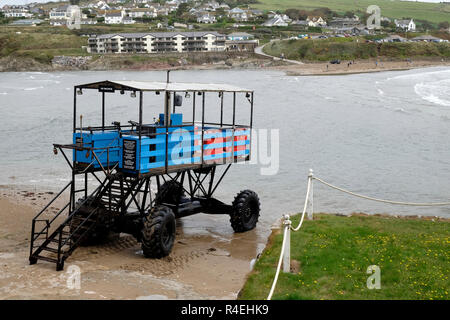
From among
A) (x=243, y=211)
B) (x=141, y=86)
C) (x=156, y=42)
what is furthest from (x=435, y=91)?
(x=156, y=42)

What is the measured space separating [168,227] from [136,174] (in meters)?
1.83

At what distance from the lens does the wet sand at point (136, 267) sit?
13414mm

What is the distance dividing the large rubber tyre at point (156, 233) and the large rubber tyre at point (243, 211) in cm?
390

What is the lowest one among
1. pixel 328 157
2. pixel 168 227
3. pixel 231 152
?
pixel 328 157

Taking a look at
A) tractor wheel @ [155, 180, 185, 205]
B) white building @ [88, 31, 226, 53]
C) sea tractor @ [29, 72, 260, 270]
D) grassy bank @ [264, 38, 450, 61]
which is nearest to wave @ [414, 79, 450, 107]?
tractor wheel @ [155, 180, 185, 205]

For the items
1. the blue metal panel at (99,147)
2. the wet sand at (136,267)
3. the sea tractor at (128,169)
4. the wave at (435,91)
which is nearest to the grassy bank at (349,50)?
the wave at (435,91)

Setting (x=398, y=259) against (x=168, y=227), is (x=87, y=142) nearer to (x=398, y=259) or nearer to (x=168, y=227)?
(x=168, y=227)

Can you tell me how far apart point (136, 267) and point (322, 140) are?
1328 inches

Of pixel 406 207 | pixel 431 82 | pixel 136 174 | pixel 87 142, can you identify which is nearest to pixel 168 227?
pixel 136 174

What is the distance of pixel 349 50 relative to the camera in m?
164

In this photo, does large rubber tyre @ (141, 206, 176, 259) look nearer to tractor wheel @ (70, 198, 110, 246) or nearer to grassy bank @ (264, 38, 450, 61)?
tractor wheel @ (70, 198, 110, 246)

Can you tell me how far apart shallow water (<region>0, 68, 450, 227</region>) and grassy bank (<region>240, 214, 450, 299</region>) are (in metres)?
6.65

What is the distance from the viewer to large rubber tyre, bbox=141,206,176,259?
16.2 meters

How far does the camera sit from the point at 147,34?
177875 millimetres
